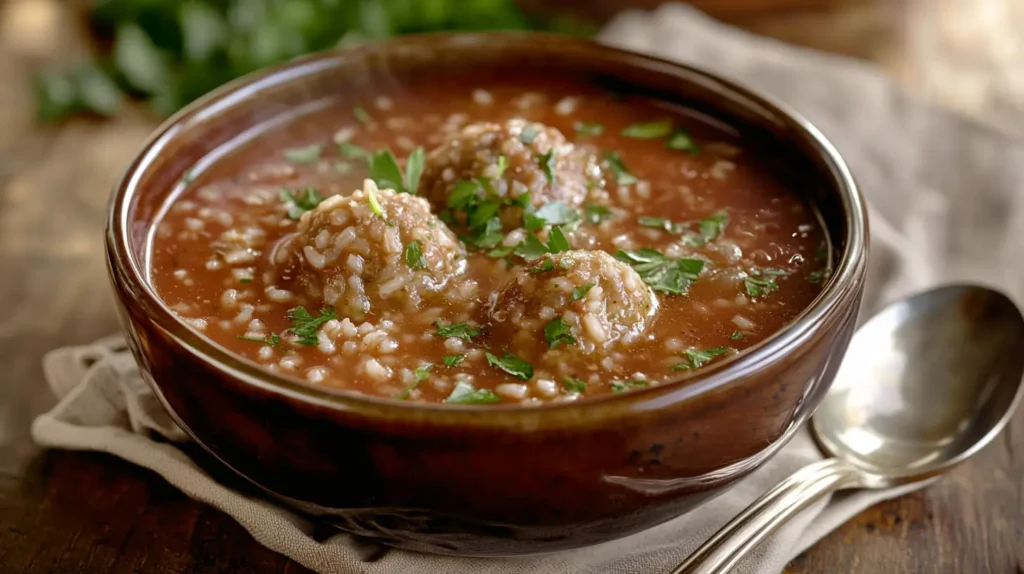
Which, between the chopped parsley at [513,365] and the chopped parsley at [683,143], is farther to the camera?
the chopped parsley at [683,143]

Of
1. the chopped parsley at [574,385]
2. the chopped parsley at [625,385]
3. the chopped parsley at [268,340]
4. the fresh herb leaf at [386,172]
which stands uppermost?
the chopped parsley at [625,385]

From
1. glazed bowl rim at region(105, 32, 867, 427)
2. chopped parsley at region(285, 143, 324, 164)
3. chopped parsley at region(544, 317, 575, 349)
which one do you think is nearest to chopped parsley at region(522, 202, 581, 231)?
chopped parsley at region(544, 317, 575, 349)

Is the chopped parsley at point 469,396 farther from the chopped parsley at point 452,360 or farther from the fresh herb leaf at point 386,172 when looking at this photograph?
the fresh herb leaf at point 386,172

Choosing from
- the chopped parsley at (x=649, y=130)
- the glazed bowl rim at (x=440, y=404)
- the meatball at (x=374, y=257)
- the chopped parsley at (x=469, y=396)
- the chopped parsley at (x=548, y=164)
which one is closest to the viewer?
the glazed bowl rim at (x=440, y=404)

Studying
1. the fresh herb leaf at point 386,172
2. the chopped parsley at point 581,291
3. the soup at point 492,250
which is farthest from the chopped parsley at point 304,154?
the chopped parsley at point 581,291

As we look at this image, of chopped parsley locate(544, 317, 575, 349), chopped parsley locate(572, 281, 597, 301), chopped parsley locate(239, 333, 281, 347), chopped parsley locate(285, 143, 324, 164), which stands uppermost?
chopped parsley locate(572, 281, 597, 301)

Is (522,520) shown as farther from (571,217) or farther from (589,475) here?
(571,217)

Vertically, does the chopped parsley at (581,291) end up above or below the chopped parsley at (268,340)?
above

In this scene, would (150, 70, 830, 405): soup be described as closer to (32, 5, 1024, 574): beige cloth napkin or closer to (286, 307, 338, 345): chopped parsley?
(286, 307, 338, 345): chopped parsley
